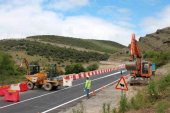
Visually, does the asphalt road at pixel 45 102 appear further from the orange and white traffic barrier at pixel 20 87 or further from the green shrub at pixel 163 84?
the green shrub at pixel 163 84

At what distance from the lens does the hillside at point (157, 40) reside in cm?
10494

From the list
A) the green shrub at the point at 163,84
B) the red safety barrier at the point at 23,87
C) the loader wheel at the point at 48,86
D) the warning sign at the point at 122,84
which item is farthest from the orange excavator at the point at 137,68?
the warning sign at the point at 122,84

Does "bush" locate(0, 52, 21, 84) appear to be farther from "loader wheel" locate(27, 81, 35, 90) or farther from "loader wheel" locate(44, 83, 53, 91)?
"loader wheel" locate(44, 83, 53, 91)

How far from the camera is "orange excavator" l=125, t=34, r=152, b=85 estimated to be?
1346 inches

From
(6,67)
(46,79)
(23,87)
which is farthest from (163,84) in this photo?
(6,67)

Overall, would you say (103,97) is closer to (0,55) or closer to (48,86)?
(48,86)

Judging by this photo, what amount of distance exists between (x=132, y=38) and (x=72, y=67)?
2984 centimetres

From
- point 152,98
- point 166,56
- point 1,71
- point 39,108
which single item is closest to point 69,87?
point 39,108

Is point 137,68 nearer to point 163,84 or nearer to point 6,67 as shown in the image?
point 163,84

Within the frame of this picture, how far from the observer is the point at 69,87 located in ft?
113

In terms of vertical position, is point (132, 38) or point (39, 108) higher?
point (132, 38)

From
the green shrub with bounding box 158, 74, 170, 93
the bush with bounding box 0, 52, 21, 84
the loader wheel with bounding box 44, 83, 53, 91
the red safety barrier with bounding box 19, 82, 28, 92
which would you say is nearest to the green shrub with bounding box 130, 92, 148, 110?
the green shrub with bounding box 158, 74, 170, 93

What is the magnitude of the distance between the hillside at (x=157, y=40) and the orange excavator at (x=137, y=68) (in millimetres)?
67105

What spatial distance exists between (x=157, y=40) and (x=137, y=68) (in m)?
76.2
